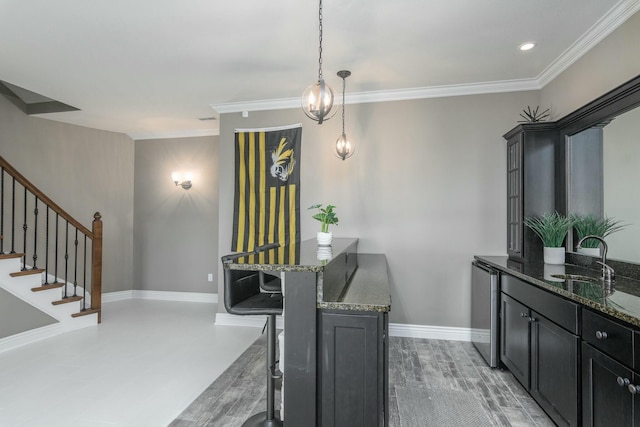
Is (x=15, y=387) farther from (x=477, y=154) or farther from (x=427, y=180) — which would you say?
(x=477, y=154)

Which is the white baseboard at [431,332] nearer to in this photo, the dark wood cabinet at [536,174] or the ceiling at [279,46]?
the dark wood cabinet at [536,174]

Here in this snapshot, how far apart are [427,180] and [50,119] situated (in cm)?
527

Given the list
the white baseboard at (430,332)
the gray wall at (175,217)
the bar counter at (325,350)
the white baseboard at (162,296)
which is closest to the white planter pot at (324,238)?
the bar counter at (325,350)

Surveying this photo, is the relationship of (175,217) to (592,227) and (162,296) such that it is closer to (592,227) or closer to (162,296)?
(162,296)

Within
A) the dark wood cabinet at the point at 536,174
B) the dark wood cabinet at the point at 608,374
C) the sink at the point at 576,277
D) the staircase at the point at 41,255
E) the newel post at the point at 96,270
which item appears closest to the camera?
the dark wood cabinet at the point at 608,374

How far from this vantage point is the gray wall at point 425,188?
11.5ft

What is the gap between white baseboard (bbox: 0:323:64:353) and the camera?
3.28m

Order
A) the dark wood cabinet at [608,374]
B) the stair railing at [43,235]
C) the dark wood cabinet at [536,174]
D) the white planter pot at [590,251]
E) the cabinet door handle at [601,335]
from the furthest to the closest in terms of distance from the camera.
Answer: the stair railing at [43,235], the dark wood cabinet at [536,174], the white planter pot at [590,251], the cabinet door handle at [601,335], the dark wood cabinet at [608,374]

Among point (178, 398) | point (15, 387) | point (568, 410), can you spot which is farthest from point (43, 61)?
point (568, 410)

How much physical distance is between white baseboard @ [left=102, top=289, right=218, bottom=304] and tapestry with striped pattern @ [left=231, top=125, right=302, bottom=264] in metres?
1.63

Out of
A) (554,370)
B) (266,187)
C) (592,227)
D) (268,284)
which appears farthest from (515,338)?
(266,187)

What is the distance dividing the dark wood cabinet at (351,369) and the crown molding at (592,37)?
2691 millimetres

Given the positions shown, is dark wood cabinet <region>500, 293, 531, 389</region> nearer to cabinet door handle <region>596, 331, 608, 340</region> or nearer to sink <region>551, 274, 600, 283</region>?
sink <region>551, 274, 600, 283</region>

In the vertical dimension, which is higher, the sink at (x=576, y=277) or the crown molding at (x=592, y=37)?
the crown molding at (x=592, y=37)
